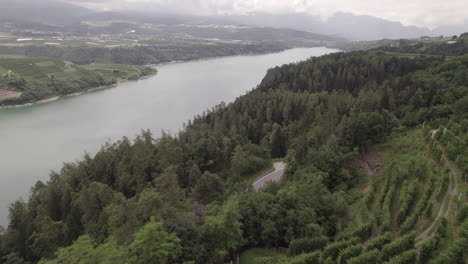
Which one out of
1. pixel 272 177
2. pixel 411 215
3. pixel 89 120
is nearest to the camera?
pixel 411 215

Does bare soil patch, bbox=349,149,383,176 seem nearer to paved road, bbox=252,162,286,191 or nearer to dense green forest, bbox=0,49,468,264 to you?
dense green forest, bbox=0,49,468,264

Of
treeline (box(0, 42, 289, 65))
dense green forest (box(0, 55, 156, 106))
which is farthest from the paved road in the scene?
treeline (box(0, 42, 289, 65))

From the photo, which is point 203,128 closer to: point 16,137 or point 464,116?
point 464,116

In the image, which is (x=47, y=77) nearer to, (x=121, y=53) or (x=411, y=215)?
(x=121, y=53)

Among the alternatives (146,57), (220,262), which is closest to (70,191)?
(220,262)

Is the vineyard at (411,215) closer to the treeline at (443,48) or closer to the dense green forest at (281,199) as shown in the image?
the dense green forest at (281,199)

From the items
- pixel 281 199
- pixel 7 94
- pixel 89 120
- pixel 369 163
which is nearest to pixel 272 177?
pixel 369 163
